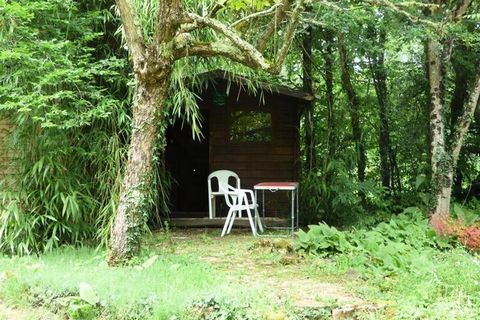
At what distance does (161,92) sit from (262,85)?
260 cm

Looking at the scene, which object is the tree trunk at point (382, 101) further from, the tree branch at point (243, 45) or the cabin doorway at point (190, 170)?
the tree branch at point (243, 45)

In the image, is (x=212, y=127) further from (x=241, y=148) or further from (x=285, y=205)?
(x=285, y=205)

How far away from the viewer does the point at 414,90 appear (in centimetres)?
873

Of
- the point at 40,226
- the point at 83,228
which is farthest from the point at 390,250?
the point at 40,226

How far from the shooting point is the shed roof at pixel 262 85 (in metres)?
6.51

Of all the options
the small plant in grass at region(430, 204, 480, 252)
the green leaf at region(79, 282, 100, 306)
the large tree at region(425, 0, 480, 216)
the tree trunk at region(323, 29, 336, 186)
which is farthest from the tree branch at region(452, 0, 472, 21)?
the green leaf at region(79, 282, 100, 306)

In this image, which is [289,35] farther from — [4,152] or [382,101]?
[382,101]

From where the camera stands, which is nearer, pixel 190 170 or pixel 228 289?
pixel 228 289

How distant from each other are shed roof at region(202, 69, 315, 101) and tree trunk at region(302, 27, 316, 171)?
66 centimetres

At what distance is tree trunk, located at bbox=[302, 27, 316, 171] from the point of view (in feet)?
25.8

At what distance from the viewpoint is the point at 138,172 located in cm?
433

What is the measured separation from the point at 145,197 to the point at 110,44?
260 centimetres

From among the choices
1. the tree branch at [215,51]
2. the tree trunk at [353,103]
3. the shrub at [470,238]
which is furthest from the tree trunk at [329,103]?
the tree branch at [215,51]

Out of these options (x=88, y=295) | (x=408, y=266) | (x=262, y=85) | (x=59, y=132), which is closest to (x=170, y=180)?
(x=262, y=85)
